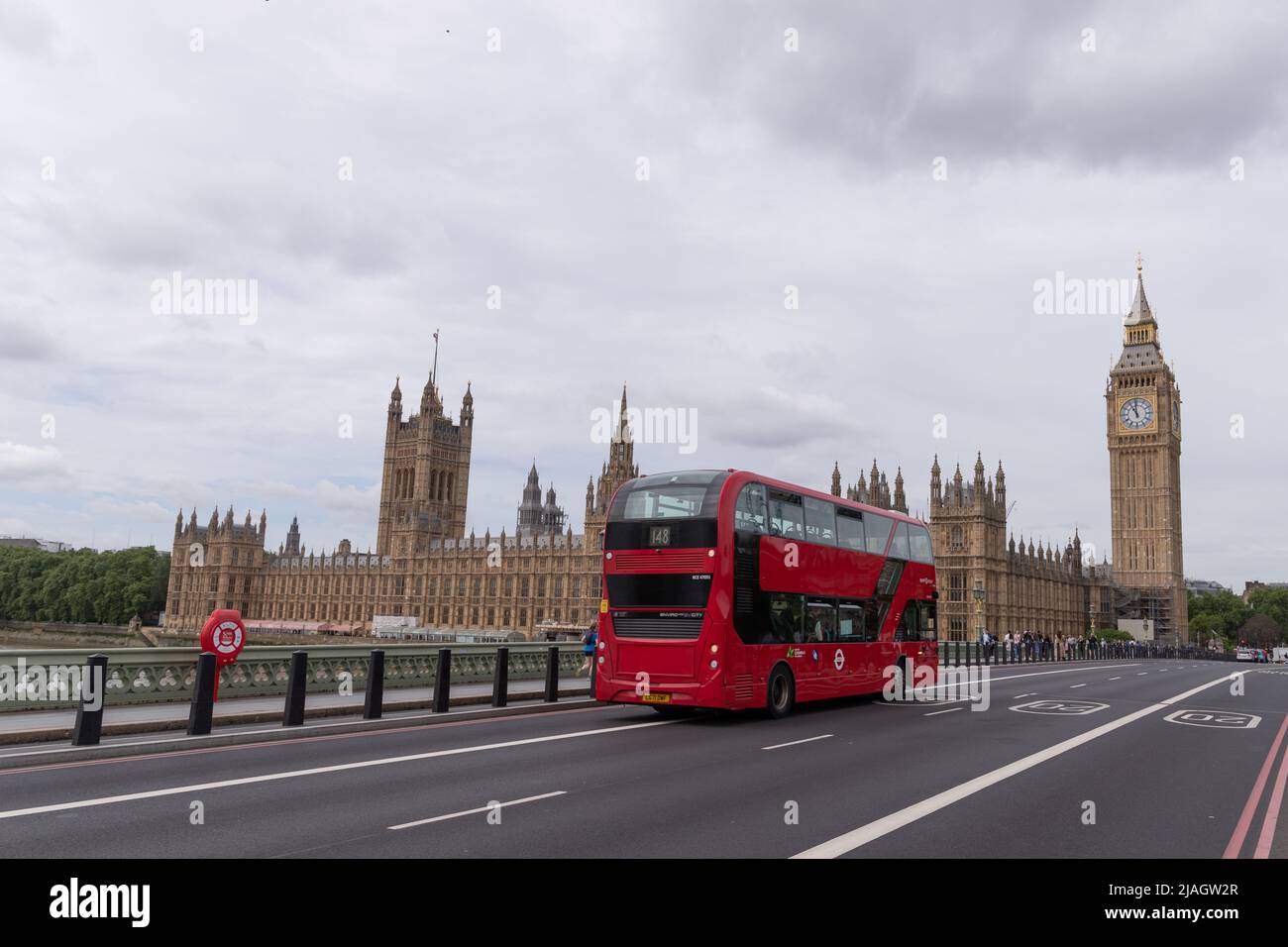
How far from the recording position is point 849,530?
1923 centimetres

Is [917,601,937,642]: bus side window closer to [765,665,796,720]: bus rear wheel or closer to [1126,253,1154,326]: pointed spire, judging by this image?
[765,665,796,720]: bus rear wheel

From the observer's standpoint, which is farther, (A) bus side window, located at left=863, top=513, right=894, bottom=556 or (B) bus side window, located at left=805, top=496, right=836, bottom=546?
(A) bus side window, located at left=863, top=513, right=894, bottom=556

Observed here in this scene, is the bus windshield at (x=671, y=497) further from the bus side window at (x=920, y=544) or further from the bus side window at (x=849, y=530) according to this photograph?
the bus side window at (x=920, y=544)

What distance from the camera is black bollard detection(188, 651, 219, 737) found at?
499 inches

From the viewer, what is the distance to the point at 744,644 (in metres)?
15.8

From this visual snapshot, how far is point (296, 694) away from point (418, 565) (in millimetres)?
106890

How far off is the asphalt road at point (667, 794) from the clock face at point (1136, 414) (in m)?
123

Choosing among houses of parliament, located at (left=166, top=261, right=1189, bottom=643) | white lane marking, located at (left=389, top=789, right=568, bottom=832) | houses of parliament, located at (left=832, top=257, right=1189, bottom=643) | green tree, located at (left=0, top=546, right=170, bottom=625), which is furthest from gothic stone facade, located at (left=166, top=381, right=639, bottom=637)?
white lane marking, located at (left=389, top=789, right=568, bottom=832)

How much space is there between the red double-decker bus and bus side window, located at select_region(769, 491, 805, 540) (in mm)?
24

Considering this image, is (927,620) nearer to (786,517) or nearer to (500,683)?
(786,517)

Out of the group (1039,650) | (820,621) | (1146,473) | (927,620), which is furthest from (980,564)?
(820,621)

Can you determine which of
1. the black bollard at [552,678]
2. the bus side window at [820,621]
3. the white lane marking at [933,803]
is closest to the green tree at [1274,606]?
the bus side window at [820,621]

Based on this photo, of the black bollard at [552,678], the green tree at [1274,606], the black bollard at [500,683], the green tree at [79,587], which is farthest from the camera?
the green tree at [1274,606]

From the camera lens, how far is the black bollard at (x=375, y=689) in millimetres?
15242
